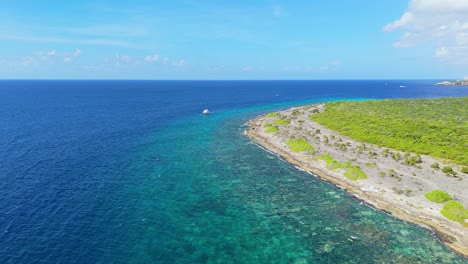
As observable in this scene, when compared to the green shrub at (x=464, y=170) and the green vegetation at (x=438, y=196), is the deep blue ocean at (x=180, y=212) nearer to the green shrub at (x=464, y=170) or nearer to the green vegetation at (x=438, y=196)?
the green vegetation at (x=438, y=196)

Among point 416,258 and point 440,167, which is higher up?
point 440,167

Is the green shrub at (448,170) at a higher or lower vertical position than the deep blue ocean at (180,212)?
higher

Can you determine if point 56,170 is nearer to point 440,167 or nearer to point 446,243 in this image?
point 446,243

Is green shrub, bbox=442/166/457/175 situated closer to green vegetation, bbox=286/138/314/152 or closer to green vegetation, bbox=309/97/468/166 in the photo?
green vegetation, bbox=309/97/468/166

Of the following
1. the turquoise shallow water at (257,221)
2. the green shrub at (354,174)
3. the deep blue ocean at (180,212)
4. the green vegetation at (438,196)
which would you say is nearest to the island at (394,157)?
the green vegetation at (438,196)

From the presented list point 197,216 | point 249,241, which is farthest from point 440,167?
point 197,216

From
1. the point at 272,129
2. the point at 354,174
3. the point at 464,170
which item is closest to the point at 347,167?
the point at 354,174
